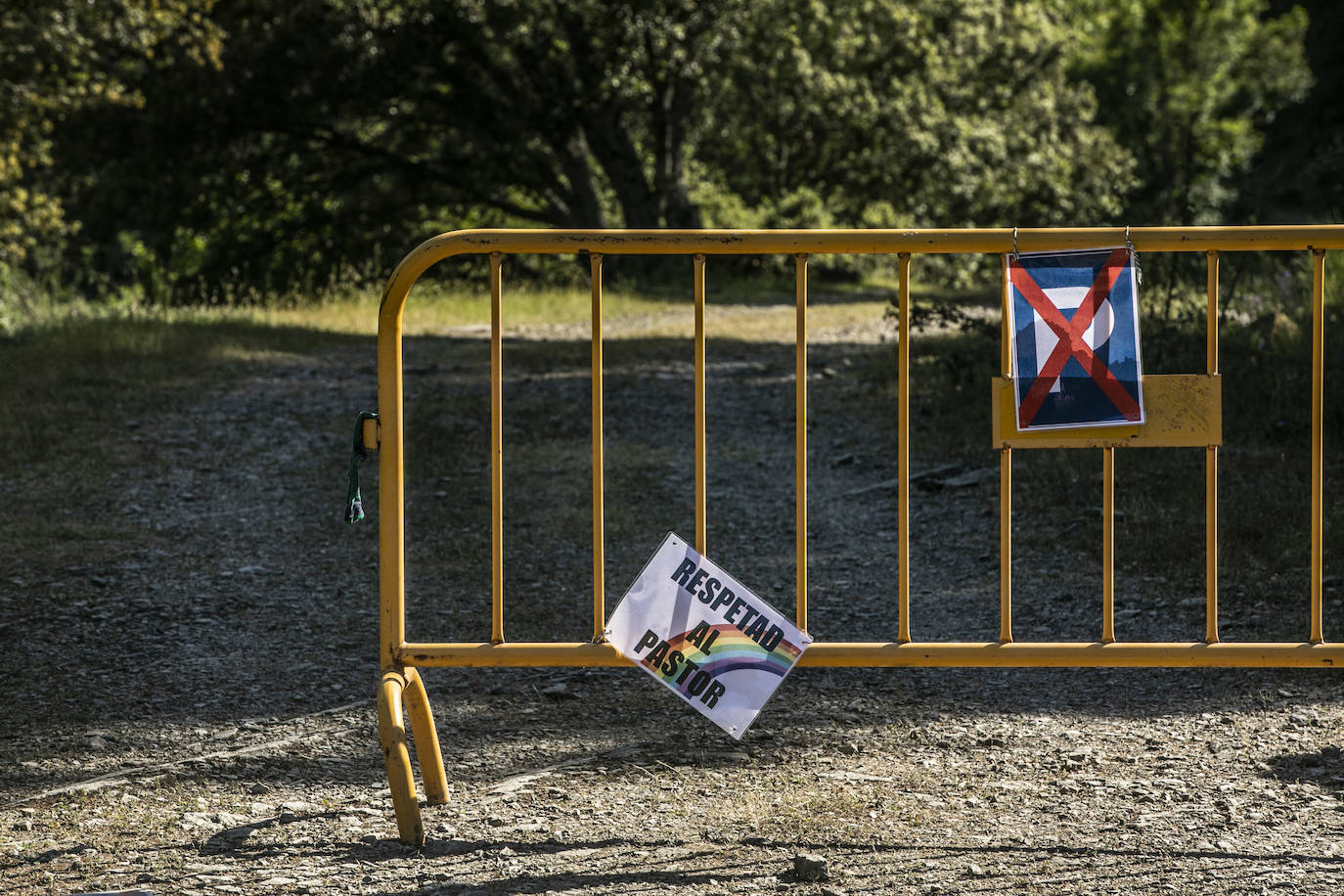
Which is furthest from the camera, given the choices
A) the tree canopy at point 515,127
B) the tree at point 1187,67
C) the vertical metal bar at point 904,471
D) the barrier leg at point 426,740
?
the tree at point 1187,67

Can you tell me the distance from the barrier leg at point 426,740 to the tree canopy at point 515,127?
1143 centimetres

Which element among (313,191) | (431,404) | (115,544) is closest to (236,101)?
(313,191)

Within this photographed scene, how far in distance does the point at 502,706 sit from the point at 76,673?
1489mm

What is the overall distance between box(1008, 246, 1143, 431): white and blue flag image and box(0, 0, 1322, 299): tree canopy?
38.4 ft

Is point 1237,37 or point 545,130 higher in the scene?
point 1237,37

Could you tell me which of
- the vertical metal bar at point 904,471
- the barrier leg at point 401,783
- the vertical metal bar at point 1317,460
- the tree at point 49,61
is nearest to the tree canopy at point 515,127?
the tree at point 49,61

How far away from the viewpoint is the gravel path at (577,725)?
3.41m

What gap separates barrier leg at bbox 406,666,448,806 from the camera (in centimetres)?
375

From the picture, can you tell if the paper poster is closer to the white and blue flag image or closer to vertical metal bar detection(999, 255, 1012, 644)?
vertical metal bar detection(999, 255, 1012, 644)

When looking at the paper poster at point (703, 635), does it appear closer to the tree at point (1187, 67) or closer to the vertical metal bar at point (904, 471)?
the vertical metal bar at point (904, 471)

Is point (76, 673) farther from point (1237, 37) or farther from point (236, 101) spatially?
point (1237, 37)

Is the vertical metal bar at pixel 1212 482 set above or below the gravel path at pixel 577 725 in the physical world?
above

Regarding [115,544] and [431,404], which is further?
[431,404]

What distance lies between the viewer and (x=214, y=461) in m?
8.05
